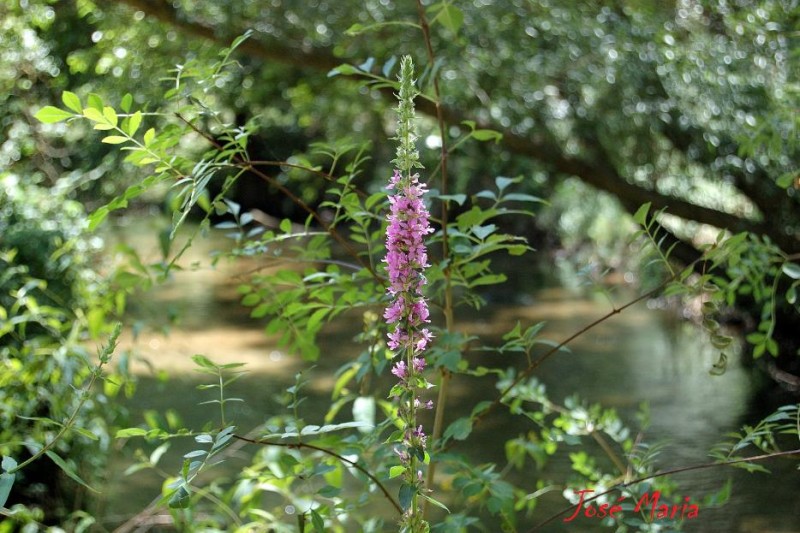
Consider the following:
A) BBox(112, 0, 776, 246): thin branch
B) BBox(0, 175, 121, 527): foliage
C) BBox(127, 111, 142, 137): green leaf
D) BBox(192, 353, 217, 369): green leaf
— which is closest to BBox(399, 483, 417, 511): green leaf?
BBox(192, 353, 217, 369): green leaf

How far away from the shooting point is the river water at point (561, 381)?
3875 millimetres

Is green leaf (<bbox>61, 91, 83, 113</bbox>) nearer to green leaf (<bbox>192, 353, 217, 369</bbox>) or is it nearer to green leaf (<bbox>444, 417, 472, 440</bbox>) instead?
green leaf (<bbox>192, 353, 217, 369</bbox>)

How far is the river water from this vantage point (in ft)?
12.7

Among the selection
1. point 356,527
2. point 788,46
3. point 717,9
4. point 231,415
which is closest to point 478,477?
point 356,527

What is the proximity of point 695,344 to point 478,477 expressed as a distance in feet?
17.6

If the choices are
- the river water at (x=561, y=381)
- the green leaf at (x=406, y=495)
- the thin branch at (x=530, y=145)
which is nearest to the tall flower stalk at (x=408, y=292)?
the green leaf at (x=406, y=495)

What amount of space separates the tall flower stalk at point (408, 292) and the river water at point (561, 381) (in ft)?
2.66

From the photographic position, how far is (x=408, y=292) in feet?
3.57

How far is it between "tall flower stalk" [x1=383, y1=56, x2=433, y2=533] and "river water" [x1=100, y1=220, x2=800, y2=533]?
0.81m

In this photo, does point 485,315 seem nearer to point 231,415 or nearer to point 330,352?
point 330,352

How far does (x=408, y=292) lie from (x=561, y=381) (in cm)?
468

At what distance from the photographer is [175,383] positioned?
19.2 ft

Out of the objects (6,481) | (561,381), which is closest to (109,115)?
(6,481)

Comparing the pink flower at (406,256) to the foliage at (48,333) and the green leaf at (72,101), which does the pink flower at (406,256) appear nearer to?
the green leaf at (72,101)
